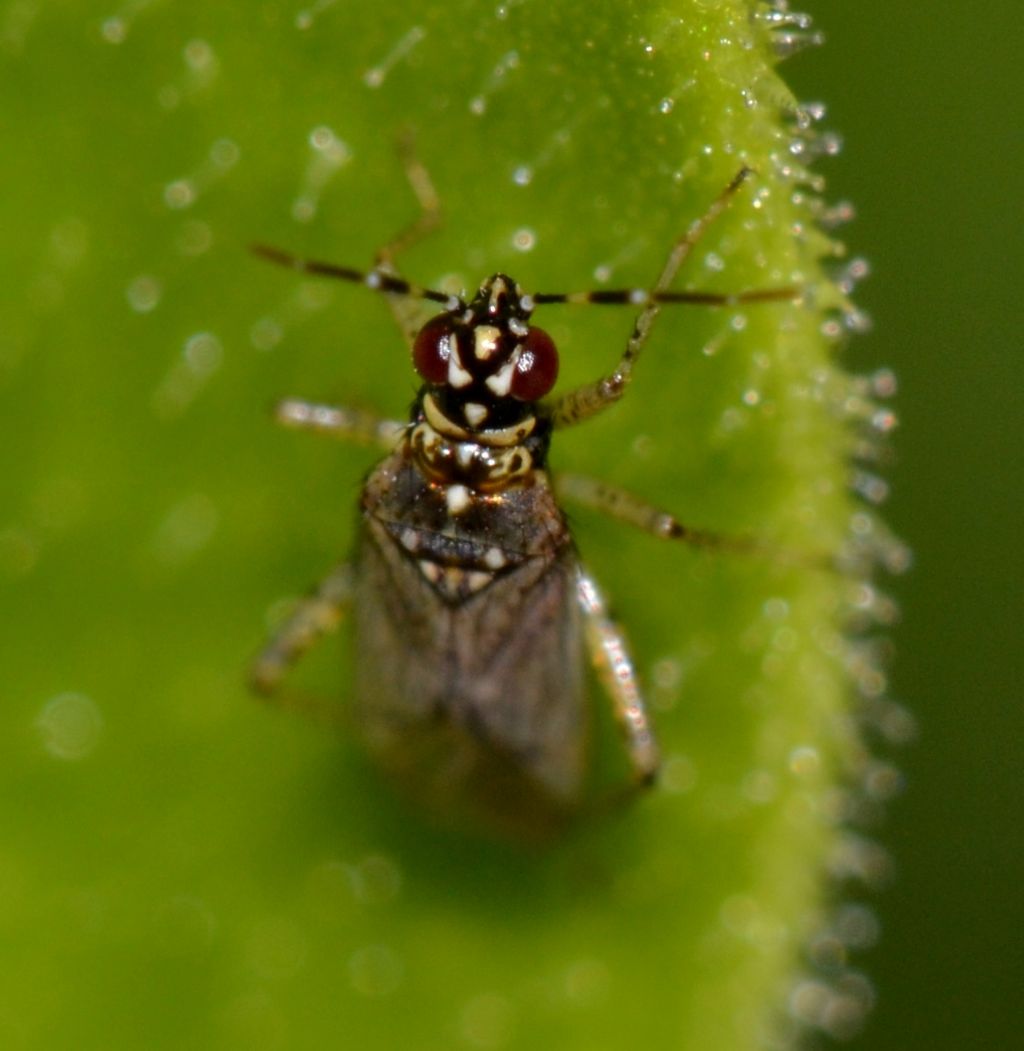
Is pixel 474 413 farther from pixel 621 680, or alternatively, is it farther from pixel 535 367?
pixel 621 680

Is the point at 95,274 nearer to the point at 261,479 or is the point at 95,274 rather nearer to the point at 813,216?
the point at 261,479

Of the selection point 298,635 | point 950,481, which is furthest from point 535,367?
point 950,481

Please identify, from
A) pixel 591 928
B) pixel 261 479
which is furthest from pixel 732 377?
pixel 591 928

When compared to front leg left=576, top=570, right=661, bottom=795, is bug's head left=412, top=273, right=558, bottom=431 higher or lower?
higher

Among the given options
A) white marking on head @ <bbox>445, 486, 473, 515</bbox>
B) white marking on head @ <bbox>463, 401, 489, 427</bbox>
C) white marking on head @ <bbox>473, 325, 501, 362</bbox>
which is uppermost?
white marking on head @ <bbox>473, 325, 501, 362</bbox>

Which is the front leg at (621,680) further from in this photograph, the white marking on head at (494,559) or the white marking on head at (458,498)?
the white marking on head at (458,498)

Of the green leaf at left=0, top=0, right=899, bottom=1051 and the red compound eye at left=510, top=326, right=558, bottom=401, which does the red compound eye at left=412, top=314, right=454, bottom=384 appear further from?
the red compound eye at left=510, top=326, right=558, bottom=401

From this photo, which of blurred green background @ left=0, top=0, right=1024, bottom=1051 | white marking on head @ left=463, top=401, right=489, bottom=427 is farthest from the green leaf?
white marking on head @ left=463, top=401, right=489, bottom=427

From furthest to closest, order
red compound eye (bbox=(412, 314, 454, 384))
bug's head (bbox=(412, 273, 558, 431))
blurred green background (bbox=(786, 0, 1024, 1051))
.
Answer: blurred green background (bbox=(786, 0, 1024, 1051)) < red compound eye (bbox=(412, 314, 454, 384)) < bug's head (bbox=(412, 273, 558, 431))
